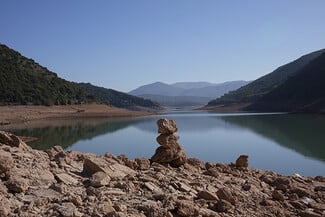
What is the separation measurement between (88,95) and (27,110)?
3065 centimetres

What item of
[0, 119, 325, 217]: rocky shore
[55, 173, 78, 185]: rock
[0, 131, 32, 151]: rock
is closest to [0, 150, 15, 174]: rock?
[0, 119, 325, 217]: rocky shore

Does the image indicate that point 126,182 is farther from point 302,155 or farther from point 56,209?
point 302,155

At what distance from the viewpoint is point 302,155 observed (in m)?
21.5

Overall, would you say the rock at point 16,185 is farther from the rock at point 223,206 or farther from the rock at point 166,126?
the rock at point 166,126

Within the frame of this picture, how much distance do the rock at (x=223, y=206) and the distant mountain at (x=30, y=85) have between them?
66035 millimetres

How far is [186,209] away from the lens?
5.94m

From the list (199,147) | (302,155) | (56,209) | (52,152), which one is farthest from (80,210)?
(199,147)

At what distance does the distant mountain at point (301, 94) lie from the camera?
82625 millimetres

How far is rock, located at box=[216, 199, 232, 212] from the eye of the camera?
6642mm

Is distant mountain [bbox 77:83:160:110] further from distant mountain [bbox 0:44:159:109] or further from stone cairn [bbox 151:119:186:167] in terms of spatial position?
stone cairn [bbox 151:119:186:167]

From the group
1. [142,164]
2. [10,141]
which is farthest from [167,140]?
[10,141]

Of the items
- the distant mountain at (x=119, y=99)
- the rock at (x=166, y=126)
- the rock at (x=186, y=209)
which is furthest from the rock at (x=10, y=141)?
the distant mountain at (x=119, y=99)

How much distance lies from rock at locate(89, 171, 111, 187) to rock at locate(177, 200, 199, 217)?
1.40 metres

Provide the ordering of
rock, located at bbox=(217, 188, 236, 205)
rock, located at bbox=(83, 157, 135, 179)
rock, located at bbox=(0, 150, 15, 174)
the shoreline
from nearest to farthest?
the shoreline
rock, located at bbox=(0, 150, 15, 174)
rock, located at bbox=(217, 188, 236, 205)
rock, located at bbox=(83, 157, 135, 179)
